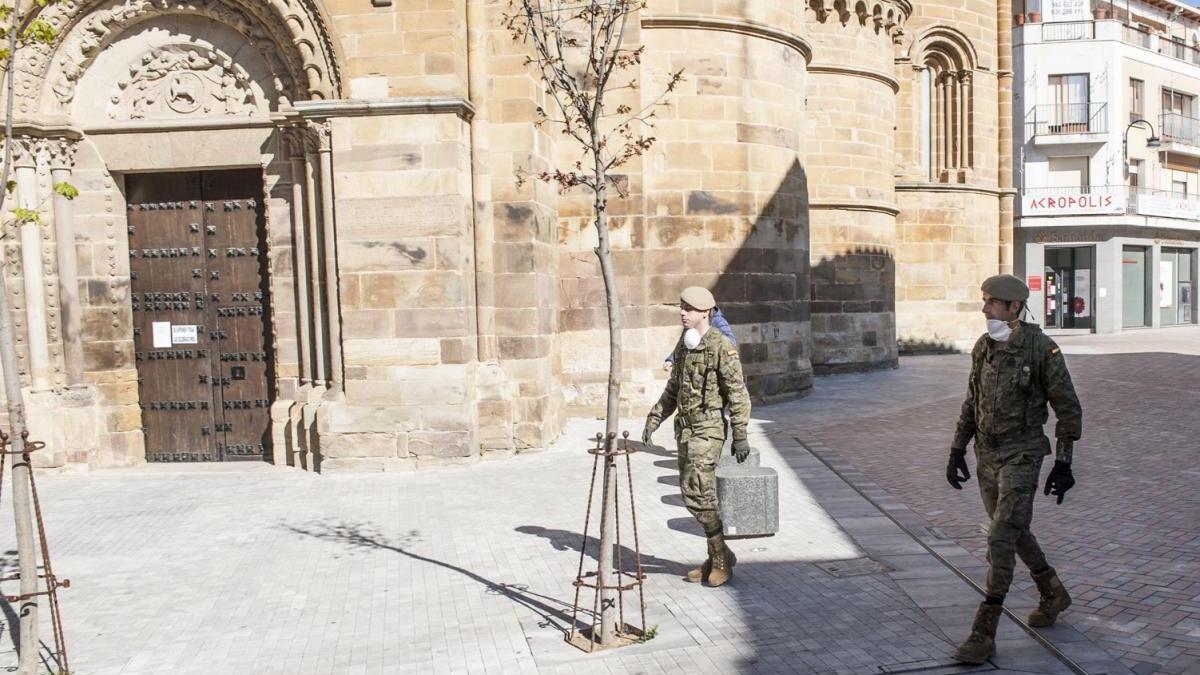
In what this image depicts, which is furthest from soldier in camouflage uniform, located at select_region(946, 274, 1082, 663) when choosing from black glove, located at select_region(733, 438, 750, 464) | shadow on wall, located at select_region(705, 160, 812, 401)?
shadow on wall, located at select_region(705, 160, 812, 401)

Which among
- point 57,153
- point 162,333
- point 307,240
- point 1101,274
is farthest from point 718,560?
point 1101,274

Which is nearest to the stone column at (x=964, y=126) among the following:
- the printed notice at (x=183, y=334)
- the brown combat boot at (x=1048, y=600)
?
the printed notice at (x=183, y=334)

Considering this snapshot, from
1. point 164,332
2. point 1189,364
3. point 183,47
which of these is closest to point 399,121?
point 183,47

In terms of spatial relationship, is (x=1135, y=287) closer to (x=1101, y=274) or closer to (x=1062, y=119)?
(x=1101, y=274)

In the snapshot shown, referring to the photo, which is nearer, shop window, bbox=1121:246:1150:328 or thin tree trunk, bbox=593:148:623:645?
thin tree trunk, bbox=593:148:623:645

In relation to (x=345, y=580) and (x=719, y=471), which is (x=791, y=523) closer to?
(x=719, y=471)

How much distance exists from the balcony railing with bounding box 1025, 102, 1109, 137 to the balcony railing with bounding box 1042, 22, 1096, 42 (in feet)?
8.26

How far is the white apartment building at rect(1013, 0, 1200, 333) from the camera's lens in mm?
35031

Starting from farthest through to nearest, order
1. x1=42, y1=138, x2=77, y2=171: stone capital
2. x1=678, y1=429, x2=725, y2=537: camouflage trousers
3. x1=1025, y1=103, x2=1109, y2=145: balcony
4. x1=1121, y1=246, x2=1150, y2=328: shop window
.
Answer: x1=1121, y1=246, x2=1150, y2=328: shop window, x1=1025, y1=103, x2=1109, y2=145: balcony, x1=42, y1=138, x2=77, y2=171: stone capital, x1=678, y1=429, x2=725, y2=537: camouflage trousers

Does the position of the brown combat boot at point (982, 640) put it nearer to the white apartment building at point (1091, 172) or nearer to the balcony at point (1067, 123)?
the white apartment building at point (1091, 172)

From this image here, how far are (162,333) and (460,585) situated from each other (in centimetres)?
659

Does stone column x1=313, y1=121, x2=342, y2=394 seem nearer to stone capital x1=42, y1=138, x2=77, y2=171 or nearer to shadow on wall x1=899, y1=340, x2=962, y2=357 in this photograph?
stone capital x1=42, y1=138, x2=77, y2=171

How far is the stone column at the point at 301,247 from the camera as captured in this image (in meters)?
10.4

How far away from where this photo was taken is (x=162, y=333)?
10969mm
